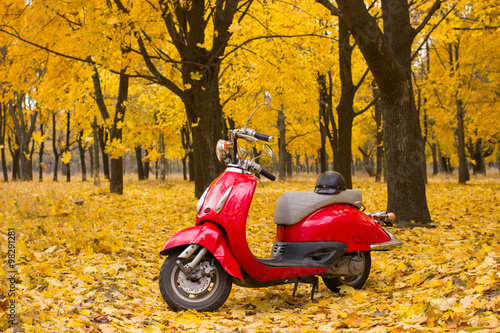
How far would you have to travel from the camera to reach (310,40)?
1284cm

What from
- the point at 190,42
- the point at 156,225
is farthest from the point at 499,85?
the point at 156,225

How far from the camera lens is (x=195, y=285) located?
3.61 m

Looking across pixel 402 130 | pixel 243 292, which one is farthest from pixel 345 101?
pixel 243 292

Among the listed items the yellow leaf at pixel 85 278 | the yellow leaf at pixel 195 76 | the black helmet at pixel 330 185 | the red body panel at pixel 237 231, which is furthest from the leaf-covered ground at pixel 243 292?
the yellow leaf at pixel 195 76

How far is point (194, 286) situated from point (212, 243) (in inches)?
15.2

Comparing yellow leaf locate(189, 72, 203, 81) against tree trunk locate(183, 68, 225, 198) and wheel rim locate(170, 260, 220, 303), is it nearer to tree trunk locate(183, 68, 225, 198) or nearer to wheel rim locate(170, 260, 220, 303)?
tree trunk locate(183, 68, 225, 198)

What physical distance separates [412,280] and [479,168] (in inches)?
1328

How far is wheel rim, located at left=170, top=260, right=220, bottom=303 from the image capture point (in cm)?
358

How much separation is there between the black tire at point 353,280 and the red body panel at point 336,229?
20cm

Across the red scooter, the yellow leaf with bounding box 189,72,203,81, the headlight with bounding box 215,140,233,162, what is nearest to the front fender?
Result: the red scooter

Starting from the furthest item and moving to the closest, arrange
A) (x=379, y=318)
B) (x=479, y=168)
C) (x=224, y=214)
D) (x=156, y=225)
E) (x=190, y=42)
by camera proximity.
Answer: (x=479, y=168) < (x=190, y=42) < (x=156, y=225) < (x=224, y=214) < (x=379, y=318)

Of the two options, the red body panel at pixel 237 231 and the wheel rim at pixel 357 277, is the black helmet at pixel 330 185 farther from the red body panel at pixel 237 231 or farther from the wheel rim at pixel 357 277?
the wheel rim at pixel 357 277

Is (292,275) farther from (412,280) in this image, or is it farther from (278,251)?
(412,280)

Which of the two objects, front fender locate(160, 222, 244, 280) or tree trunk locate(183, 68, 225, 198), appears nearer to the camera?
front fender locate(160, 222, 244, 280)
